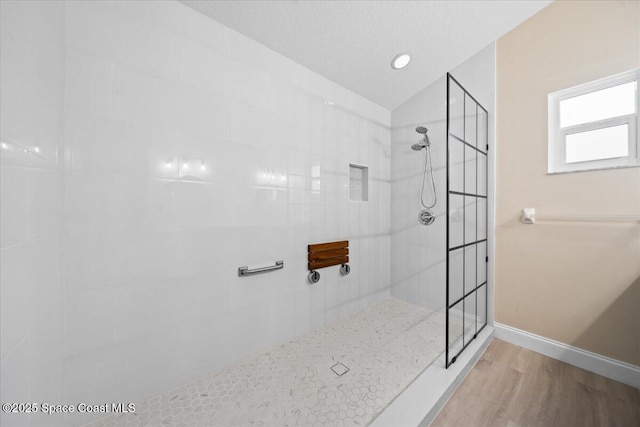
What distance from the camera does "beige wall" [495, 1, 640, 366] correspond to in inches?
55.6

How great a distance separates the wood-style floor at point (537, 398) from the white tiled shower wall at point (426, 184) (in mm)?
631

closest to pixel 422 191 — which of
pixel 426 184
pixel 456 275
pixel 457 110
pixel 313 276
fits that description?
pixel 426 184

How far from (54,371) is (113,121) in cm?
107

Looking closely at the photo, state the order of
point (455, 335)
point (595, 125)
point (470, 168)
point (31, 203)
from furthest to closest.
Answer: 1. point (470, 168)
2. point (455, 335)
3. point (595, 125)
4. point (31, 203)

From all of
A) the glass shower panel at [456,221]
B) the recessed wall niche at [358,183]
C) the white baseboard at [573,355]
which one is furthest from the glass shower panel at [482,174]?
the white baseboard at [573,355]

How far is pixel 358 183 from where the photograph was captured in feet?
7.64

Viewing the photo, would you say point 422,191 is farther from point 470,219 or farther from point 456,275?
Answer: point 456,275

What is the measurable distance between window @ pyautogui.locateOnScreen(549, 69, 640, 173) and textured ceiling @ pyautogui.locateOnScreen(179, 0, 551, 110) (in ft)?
2.47

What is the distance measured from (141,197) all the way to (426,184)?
2267 mm

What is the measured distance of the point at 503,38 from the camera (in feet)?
6.20

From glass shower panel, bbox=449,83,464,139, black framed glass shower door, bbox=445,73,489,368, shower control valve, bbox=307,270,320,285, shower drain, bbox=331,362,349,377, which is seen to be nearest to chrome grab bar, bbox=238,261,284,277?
shower control valve, bbox=307,270,320,285

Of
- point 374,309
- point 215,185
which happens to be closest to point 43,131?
point 215,185

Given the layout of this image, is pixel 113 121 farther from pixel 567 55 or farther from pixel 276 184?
pixel 567 55

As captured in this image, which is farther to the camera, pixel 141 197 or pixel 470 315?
pixel 470 315
